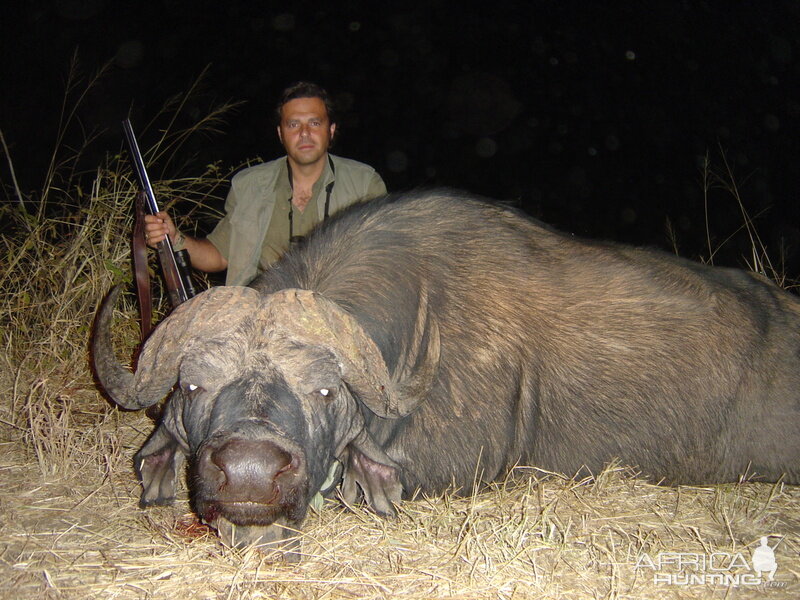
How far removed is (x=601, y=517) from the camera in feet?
8.96

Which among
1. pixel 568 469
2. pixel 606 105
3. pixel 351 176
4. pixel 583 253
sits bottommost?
pixel 568 469

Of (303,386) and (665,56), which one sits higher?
(665,56)

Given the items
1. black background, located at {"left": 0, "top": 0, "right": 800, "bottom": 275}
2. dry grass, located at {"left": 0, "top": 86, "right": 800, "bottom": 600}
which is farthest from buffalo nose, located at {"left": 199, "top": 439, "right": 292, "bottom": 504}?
black background, located at {"left": 0, "top": 0, "right": 800, "bottom": 275}

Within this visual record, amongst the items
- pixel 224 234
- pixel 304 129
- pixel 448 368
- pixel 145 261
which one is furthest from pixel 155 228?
pixel 448 368

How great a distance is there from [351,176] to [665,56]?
1531cm

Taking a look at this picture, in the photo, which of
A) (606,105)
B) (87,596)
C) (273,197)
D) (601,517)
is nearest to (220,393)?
(87,596)

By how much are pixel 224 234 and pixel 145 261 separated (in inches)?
39.4

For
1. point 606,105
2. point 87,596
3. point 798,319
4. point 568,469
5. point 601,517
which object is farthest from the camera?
A: point 606,105

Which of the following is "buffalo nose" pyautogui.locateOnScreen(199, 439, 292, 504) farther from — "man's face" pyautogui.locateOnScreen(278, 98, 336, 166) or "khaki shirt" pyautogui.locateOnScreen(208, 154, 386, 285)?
"man's face" pyautogui.locateOnScreen(278, 98, 336, 166)

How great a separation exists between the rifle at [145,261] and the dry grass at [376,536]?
0.64 meters

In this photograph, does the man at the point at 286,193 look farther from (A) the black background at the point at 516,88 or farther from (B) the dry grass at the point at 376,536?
(A) the black background at the point at 516,88

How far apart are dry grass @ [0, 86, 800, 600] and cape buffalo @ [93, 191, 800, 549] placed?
15 cm

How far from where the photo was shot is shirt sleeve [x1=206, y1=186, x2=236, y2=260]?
15.3ft

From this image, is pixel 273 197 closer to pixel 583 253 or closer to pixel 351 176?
pixel 351 176
